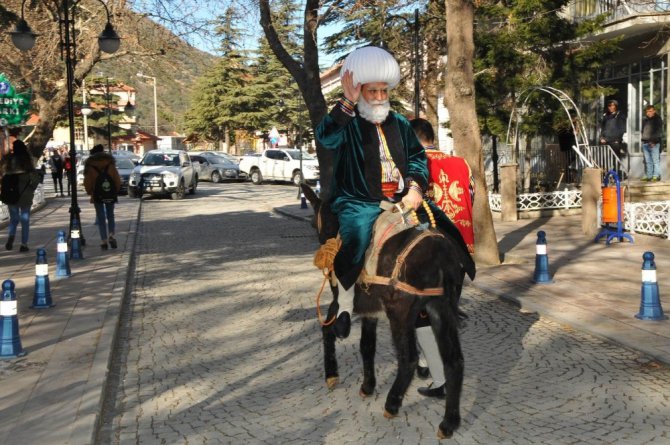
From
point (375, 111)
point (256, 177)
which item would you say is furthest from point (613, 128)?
point (256, 177)

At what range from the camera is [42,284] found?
8961 mm

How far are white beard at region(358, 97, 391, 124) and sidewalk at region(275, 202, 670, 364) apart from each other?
133 inches

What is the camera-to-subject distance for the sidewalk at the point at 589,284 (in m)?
7.74

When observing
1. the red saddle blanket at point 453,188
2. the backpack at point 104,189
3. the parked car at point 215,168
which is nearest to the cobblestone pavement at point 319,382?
the red saddle blanket at point 453,188

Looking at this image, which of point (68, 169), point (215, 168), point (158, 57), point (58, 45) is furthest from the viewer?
point (215, 168)

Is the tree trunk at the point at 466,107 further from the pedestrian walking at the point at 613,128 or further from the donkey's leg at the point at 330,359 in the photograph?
the pedestrian walking at the point at 613,128

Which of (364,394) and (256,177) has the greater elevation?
(256,177)

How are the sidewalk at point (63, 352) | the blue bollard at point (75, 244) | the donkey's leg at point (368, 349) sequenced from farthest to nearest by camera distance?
1. the blue bollard at point (75, 244)
2. the donkey's leg at point (368, 349)
3. the sidewalk at point (63, 352)

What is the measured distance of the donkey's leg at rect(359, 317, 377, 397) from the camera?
5.47m

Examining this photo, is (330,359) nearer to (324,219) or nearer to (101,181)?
Result: (324,219)

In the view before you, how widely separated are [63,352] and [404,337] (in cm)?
363

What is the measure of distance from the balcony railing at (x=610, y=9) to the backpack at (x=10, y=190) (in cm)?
1399

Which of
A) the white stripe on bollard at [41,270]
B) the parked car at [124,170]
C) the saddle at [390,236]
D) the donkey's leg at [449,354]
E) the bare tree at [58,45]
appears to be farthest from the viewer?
the parked car at [124,170]

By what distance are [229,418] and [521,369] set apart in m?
→ 2.52
